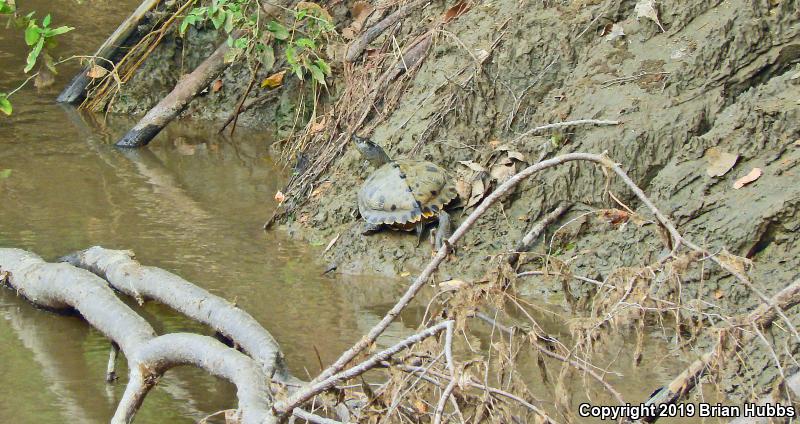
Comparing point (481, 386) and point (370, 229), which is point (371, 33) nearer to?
point (370, 229)

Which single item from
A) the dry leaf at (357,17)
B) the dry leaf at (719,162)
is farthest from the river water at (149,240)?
the dry leaf at (719,162)

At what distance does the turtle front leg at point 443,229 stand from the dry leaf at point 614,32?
160cm

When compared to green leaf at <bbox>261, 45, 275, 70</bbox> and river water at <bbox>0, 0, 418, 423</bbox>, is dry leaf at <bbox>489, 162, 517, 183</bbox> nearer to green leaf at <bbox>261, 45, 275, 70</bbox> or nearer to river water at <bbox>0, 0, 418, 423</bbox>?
river water at <bbox>0, 0, 418, 423</bbox>

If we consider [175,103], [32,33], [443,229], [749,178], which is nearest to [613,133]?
[749,178]

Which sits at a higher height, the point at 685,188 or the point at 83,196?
the point at 83,196

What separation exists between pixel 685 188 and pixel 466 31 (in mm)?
2353

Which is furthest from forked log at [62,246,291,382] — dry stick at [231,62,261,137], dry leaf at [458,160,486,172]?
dry stick at [231,62,261,137]

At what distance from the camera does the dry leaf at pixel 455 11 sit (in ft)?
26.6

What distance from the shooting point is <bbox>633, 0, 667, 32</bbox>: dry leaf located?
6.87m

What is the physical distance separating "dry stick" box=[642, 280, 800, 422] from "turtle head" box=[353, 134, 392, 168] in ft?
12.4

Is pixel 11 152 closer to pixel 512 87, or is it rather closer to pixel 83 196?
pixel 83 196

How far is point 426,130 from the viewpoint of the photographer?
7.41m

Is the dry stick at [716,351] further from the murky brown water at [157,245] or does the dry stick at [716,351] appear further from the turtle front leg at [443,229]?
the turtle front leg at [443,229]

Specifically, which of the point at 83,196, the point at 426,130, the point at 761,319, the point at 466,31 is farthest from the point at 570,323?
the point at 83,196
